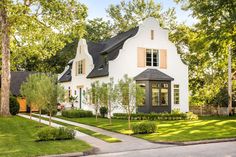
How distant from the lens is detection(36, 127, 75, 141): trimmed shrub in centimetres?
1439

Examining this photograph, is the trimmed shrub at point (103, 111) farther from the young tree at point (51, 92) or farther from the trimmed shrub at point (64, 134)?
the trimmed shrub at point (64, 134)

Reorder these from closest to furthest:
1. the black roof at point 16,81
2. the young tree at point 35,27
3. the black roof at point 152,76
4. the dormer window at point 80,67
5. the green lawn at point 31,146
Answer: the green lawn at point 31,146, the young tree at point 35,27, the black roof at point 152,76, the dormer window at point 80,67, the black roof at point 16,81

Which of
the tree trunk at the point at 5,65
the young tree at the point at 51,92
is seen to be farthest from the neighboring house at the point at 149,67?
the young tree at the point at 51,92

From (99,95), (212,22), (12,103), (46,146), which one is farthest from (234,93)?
(46,146)

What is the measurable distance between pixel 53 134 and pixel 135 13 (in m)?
39.1

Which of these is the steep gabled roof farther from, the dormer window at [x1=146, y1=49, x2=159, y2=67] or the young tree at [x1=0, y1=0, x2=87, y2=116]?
the young tree at [x1=0, y1=0, x2=87, y2=116]

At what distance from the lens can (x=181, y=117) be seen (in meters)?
26.7

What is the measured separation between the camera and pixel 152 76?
28016 mm

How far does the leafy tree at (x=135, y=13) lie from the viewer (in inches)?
1906

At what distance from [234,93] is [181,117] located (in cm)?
1184

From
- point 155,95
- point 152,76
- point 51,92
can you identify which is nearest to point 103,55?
point 152,76

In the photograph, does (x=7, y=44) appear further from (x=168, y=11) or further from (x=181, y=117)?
(x=168, y=11)

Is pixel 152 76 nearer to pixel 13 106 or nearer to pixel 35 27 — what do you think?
pixel 35 27

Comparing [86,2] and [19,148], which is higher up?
[86,2]
